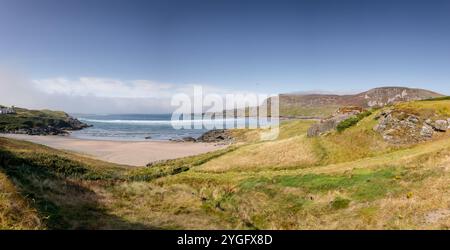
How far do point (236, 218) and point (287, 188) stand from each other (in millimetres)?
7213

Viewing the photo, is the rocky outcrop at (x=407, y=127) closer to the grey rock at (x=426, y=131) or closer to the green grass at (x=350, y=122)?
the grey rock at (x=426, y=131)

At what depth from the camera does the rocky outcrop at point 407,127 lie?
34312 mm

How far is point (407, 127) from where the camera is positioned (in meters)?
36.4

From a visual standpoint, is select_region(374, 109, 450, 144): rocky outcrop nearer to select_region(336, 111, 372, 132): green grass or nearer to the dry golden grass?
select_region(336, 111, 372, 132): green grass

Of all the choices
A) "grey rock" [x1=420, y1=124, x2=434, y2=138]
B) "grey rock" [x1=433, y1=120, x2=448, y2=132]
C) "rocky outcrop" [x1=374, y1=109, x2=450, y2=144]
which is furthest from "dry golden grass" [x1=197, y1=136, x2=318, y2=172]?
"grey rock" [x1=433, y1=120, x2=448, y2=132]

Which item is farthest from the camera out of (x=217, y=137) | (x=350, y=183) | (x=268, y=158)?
(x=217, y=137)

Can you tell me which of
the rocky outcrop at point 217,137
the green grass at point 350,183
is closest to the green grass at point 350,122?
the green grass at point 350,183

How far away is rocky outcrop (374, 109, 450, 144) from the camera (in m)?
34.3

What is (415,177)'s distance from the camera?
20.6 metres

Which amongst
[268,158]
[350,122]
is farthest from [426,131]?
[268,158]

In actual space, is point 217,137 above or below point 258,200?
below

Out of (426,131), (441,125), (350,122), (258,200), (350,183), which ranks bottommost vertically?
(258,200)

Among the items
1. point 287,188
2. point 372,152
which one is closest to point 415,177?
point 287,188

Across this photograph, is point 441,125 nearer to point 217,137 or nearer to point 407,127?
point 407,127
